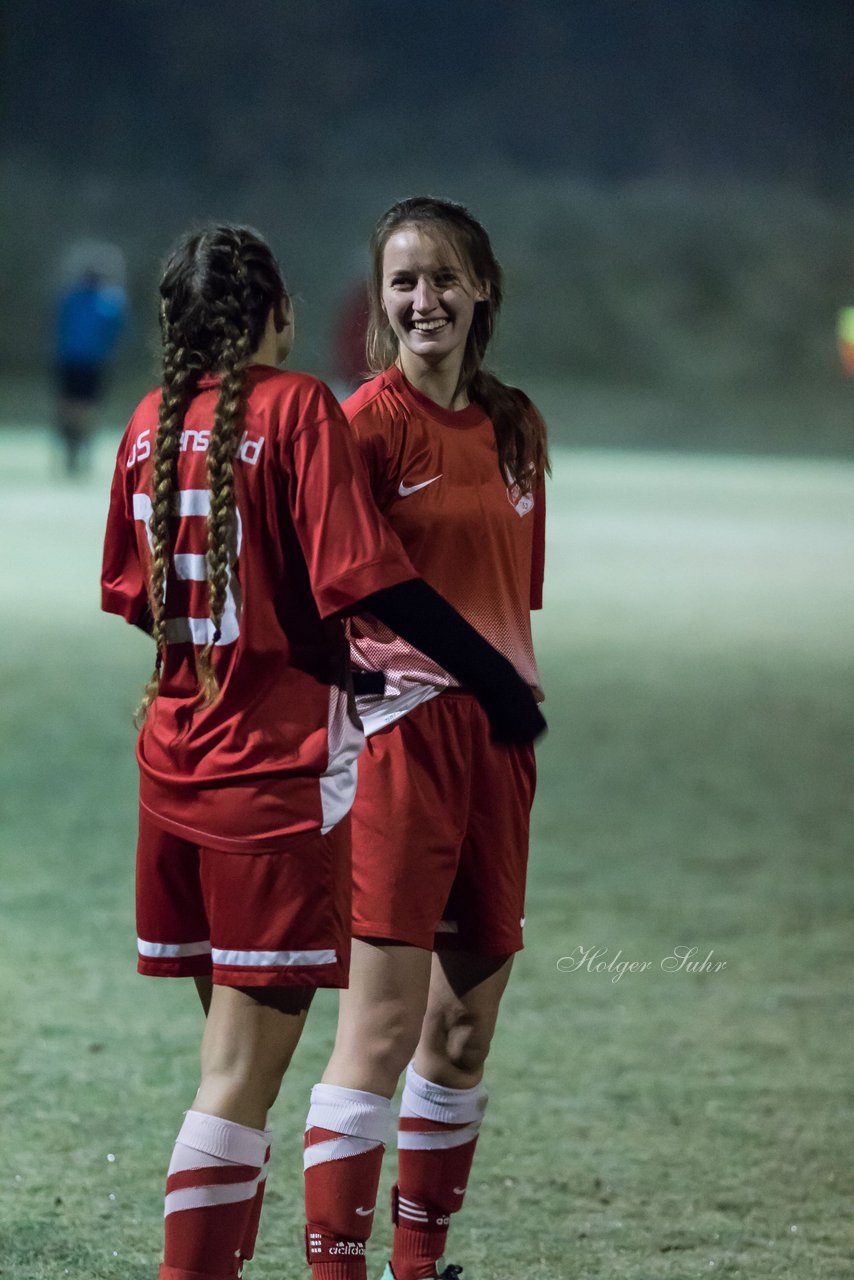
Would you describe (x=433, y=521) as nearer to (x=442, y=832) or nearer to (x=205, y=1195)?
(x=442, y=832)

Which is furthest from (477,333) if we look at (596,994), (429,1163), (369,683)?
(596,994)

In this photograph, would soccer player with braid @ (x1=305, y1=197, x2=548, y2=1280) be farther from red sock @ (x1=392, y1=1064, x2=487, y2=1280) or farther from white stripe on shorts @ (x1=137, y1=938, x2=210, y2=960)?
white stripe on shorts @ (x1=137, y1=938, x2=210, y2=960)

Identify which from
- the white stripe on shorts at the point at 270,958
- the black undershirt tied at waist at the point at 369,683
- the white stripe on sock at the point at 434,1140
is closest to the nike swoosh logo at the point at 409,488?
the black undershirt tied at waist at the point at 369,683

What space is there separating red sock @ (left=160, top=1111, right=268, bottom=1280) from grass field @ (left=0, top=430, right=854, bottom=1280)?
678 mm

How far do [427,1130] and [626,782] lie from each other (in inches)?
160

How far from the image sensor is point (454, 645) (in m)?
2.39

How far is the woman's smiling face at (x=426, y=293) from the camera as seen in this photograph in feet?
9.08

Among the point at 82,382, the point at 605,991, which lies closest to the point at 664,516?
the point at 82,382

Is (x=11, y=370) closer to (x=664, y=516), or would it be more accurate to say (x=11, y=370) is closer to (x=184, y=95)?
(x=184, y=95)

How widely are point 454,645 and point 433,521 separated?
1.22ft

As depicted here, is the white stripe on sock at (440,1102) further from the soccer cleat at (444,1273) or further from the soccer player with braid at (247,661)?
the soccer player with braid at (247,661)

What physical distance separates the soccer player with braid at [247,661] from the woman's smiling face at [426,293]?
38 centimetres

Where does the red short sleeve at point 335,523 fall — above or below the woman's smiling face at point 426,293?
below

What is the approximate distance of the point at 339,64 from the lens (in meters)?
47.4
